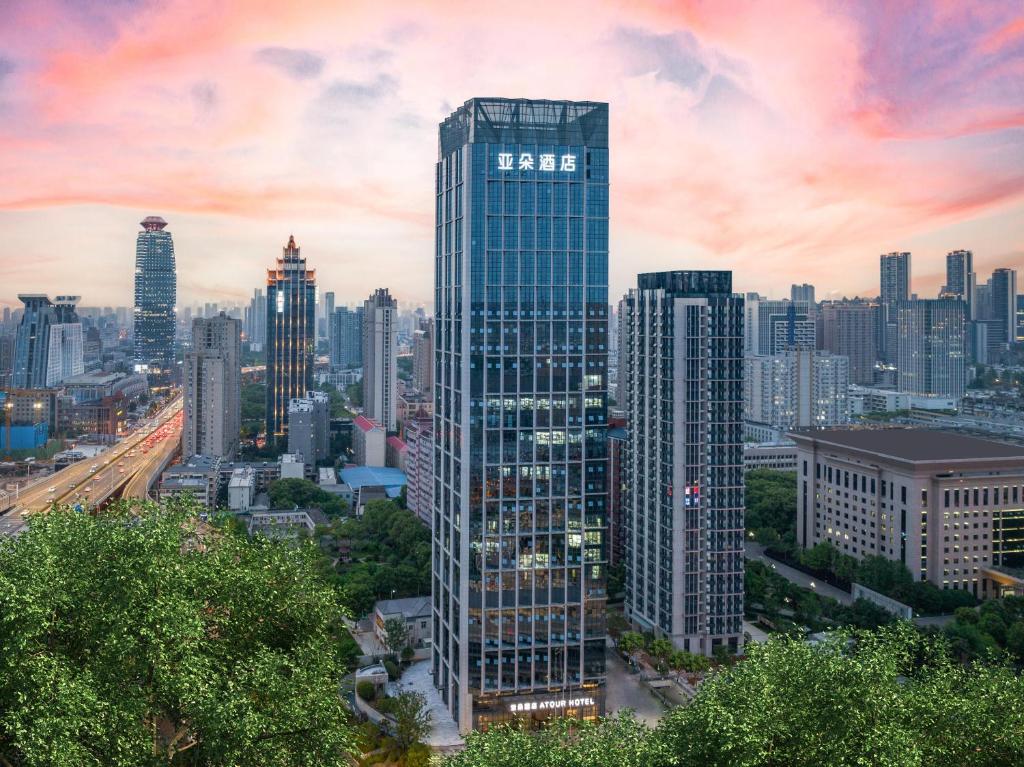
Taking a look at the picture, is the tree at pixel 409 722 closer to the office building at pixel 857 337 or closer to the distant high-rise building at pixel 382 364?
the distant high-rise building at pixel 382 364

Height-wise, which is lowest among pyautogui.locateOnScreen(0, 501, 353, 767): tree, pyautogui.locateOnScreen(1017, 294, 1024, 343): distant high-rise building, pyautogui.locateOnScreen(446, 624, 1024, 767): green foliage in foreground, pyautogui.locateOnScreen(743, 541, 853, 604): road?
pyautogui.locateOnScreen(743, 541, 853, 604): road

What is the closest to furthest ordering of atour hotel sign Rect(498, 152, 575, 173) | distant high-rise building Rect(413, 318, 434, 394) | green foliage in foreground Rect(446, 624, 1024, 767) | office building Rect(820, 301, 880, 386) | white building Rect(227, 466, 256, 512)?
green foliage in foreground Rect(446, 624, 1024, 767) → atour hotel sign Rect(498, 152, 575, 173) → white building Rect(227, 466, 256, 512) → distant high-rise building Rect(413, 318, 434, 394) → office building Rect(820, 301, 880, 386)

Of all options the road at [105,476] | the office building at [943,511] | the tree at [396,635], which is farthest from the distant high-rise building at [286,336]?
the office building at [943,511]

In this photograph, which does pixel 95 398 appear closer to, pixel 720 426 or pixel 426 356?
pixel 426 356

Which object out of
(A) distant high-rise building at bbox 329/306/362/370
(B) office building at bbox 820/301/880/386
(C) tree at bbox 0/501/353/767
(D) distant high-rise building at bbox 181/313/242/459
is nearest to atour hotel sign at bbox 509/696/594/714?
(C) tree at bbox 0/501/353/767

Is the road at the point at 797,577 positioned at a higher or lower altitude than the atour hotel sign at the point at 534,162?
lower

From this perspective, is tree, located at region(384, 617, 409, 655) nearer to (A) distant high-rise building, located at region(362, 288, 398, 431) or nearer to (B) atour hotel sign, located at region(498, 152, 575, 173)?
(B) atour hotel sign, located at region(498, 152, 575, 173)

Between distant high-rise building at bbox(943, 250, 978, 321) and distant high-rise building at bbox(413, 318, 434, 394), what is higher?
distant high-rise building at bbox(943, 250, 978, 321)
